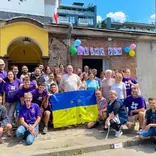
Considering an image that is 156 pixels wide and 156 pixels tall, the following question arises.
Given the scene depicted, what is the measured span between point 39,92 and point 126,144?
2.66 metres

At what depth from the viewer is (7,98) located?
602cm

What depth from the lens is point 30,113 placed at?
5664mm

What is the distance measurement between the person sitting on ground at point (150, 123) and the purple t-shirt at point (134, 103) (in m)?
0.52

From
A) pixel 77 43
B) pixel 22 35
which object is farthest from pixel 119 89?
pixel 22 35

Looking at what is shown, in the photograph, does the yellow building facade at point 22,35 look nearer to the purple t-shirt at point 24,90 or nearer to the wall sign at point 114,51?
the wall sign at point 114,51

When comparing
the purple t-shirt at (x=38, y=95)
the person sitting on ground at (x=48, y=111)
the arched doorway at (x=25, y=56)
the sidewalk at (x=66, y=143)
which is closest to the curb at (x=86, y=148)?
the sidewalk at (x=66, y=143)

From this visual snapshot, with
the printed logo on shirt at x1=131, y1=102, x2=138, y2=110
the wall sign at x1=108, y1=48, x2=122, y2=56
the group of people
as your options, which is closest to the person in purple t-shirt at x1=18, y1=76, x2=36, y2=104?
the group of people

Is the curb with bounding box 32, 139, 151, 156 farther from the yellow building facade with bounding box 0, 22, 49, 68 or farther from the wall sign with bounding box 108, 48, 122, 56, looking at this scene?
the wall sign with bounding box 108, 48, 122, 56

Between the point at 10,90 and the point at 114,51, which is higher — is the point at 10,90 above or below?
below

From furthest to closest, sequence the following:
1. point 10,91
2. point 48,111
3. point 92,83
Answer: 1. point 92,83
2. point 48,111
3. point 10,91

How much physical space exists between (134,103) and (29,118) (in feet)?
9.54

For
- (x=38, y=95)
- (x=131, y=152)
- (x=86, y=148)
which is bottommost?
(x=131, y=152)

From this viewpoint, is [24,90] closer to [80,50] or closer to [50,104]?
[50,104]

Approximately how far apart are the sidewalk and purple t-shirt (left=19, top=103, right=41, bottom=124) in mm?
544
